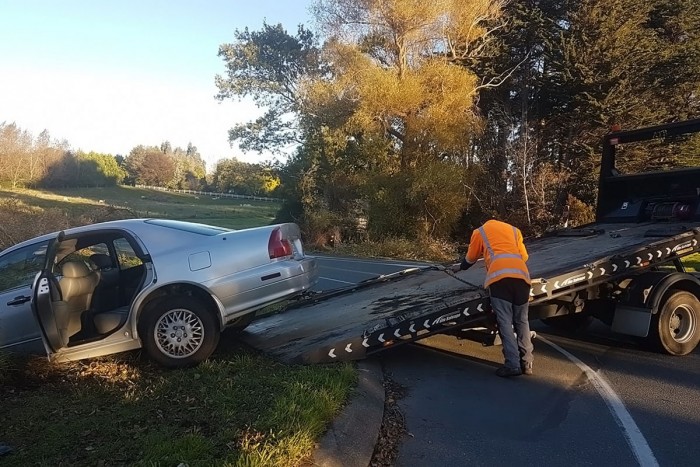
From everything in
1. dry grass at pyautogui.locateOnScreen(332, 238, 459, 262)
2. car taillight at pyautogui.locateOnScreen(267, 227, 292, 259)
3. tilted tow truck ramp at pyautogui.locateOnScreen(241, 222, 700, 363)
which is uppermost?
car taillight at pyautogui.locateOnScreen(267, 227, 292, 259)

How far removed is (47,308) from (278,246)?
2.30m

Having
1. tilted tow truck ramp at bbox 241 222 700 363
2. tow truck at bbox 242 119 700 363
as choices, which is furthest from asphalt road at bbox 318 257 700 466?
tilted tow truck ramp at bbox 241 222 700 363

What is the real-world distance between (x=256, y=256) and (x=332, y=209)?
968 inches

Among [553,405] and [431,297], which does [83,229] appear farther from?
[553,405]

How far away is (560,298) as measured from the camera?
6.63 m

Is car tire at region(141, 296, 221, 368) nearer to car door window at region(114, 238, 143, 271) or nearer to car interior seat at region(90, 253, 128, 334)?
car interior seat at region(90, 253, 128, 334)

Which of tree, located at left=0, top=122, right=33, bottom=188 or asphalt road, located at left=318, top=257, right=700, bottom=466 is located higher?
tree, located at left=0, top=122, right=33, bottom=188

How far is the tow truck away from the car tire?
0.79 meters

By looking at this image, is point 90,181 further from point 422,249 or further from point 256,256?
point 256,256

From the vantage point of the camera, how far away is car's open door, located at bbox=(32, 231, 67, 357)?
5.50 metres

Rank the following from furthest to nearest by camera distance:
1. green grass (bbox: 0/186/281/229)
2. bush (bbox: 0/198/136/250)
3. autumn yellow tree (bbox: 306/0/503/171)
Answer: green grass (bbox: 0/186/281/229) < autumn yellow tree (bbox: 306/0/503/171) < bush (bbox: 0/198/136/250)

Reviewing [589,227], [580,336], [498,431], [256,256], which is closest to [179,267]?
[256,256]

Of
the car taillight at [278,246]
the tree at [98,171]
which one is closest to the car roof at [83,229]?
the car taillight at [278,246]

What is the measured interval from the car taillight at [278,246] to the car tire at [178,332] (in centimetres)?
94
